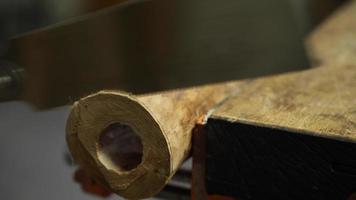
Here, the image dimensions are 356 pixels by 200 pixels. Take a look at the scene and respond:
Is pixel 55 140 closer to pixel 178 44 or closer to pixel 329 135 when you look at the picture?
pixel 178 44

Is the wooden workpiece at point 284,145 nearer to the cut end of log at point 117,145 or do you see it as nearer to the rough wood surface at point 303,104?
the rough wood surface at point 303,104

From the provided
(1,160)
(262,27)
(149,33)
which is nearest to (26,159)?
(1,160)

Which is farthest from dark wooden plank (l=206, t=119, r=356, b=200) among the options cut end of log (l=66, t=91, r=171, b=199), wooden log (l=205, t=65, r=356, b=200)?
cut end of log (l=66, t=91, r=171, b=199)

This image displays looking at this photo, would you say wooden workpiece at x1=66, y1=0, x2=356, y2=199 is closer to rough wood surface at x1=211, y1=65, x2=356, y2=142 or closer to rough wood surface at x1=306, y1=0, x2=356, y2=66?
rough wood surface at x1=211, y1=65, x2=356, y2=142

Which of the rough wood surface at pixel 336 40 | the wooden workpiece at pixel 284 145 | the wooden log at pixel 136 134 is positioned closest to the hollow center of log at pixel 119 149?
the wooden log at pixel 136 134

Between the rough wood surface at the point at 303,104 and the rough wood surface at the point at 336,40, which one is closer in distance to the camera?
the rough wood surface at the point at 303,104

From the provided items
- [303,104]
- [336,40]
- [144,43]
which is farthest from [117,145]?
[336,40]

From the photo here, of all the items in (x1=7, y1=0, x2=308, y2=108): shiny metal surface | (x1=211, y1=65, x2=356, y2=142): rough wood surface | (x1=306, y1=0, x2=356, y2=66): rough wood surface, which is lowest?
(x1=211, y1=65, x2=356, y2=142): rough wood surface
